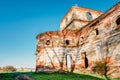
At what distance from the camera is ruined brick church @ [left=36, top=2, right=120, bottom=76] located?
15.4 metres

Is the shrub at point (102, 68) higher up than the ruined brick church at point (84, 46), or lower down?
lower down

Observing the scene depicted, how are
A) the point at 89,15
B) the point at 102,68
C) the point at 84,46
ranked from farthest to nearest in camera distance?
the point at 89,15 → the point at 84,46 → the point at 102,68

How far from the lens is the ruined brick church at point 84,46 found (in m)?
15.4

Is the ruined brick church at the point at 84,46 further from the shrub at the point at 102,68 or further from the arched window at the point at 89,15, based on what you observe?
the arched window at the point at 89,15

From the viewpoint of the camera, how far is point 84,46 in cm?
2064

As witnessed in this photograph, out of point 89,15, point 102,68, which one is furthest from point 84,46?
point 89,15

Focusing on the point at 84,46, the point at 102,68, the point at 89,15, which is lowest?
the point at 102,68

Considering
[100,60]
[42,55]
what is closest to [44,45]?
[42,55]

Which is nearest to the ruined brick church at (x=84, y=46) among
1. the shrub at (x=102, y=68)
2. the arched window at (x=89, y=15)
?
the shrub at (x=102, y=68)

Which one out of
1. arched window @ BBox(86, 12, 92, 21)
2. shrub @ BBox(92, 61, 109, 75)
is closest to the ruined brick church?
shrub @ BBox(92, 61, 109, 75)

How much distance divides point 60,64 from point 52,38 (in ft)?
13.3

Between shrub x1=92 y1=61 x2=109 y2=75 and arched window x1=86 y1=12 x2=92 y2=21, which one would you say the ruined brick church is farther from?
arched window x1=86 y1=12 x2=92 y2=21

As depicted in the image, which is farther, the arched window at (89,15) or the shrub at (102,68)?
the arched window at (89,15)

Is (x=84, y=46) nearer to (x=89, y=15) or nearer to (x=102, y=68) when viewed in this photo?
(x=102, y=68)
